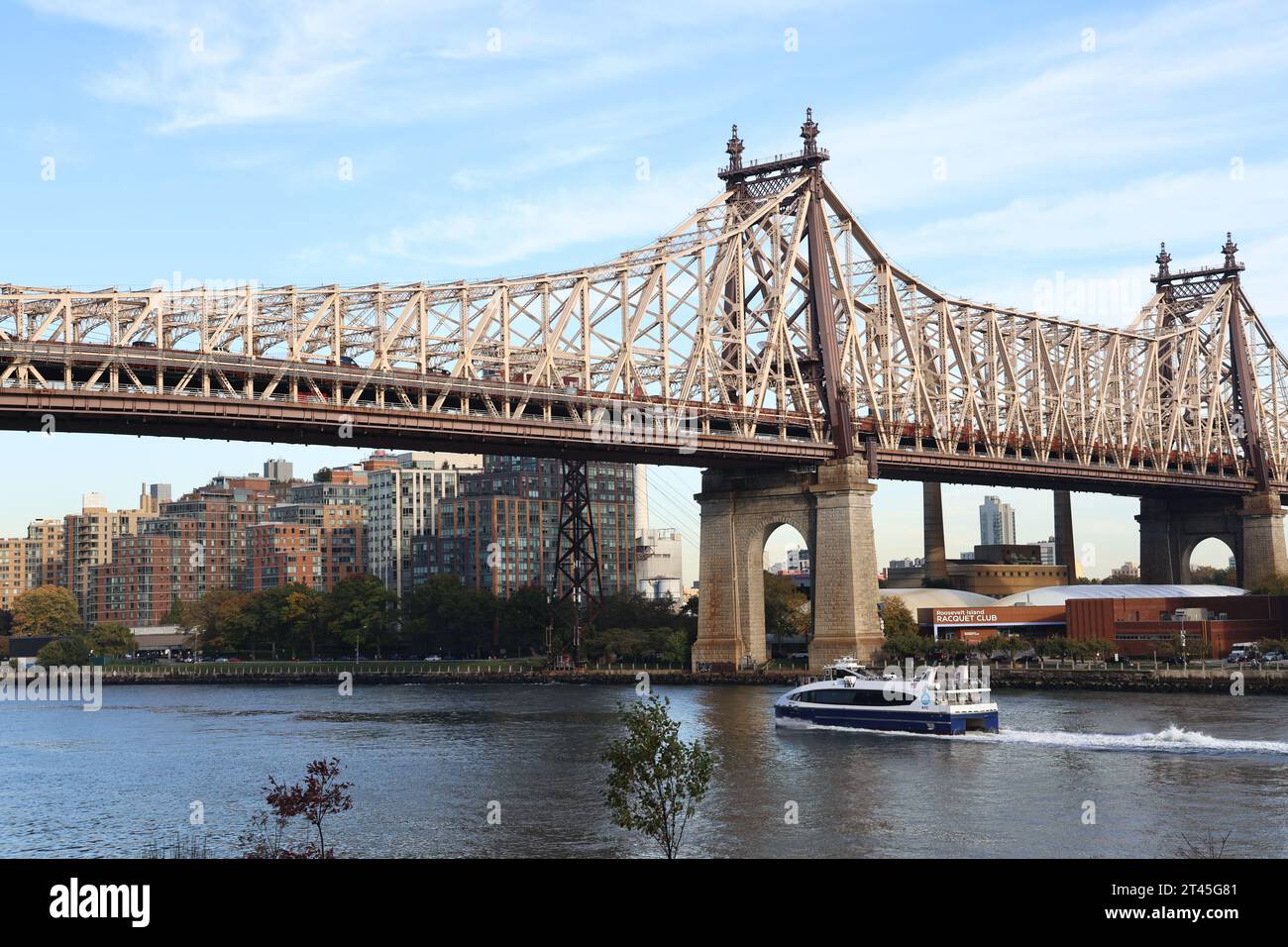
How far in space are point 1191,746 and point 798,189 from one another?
61040 mm

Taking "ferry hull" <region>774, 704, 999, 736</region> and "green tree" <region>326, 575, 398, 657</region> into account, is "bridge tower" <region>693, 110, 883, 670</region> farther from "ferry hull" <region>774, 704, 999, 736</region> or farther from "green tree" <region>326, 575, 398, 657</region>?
"green tree" <region>326, 575, 398, 657</region>

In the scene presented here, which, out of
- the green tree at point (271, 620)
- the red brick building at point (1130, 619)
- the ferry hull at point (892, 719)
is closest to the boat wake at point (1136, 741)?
the ferry hull at point (892, 719)

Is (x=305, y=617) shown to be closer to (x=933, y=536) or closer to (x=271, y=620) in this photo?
(x=271, y=620)

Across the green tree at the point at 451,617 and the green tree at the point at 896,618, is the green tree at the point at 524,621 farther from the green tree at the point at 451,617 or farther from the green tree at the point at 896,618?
the green tree at the point at 896,618

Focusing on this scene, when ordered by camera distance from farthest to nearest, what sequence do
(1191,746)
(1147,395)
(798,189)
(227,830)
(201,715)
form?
(1147,395)
(798,189)
(201,715)
(1191,746)
(227,830)

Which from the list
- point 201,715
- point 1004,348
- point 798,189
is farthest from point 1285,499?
point 201,715

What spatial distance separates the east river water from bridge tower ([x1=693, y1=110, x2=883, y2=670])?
17.6 meters

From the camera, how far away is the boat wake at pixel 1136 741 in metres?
60.3

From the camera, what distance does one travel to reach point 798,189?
112438 mm

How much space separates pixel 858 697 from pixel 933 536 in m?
83.7

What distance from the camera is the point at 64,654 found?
19325 centimetres

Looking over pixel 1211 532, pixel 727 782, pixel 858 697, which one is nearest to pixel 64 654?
pixel 1211 532
